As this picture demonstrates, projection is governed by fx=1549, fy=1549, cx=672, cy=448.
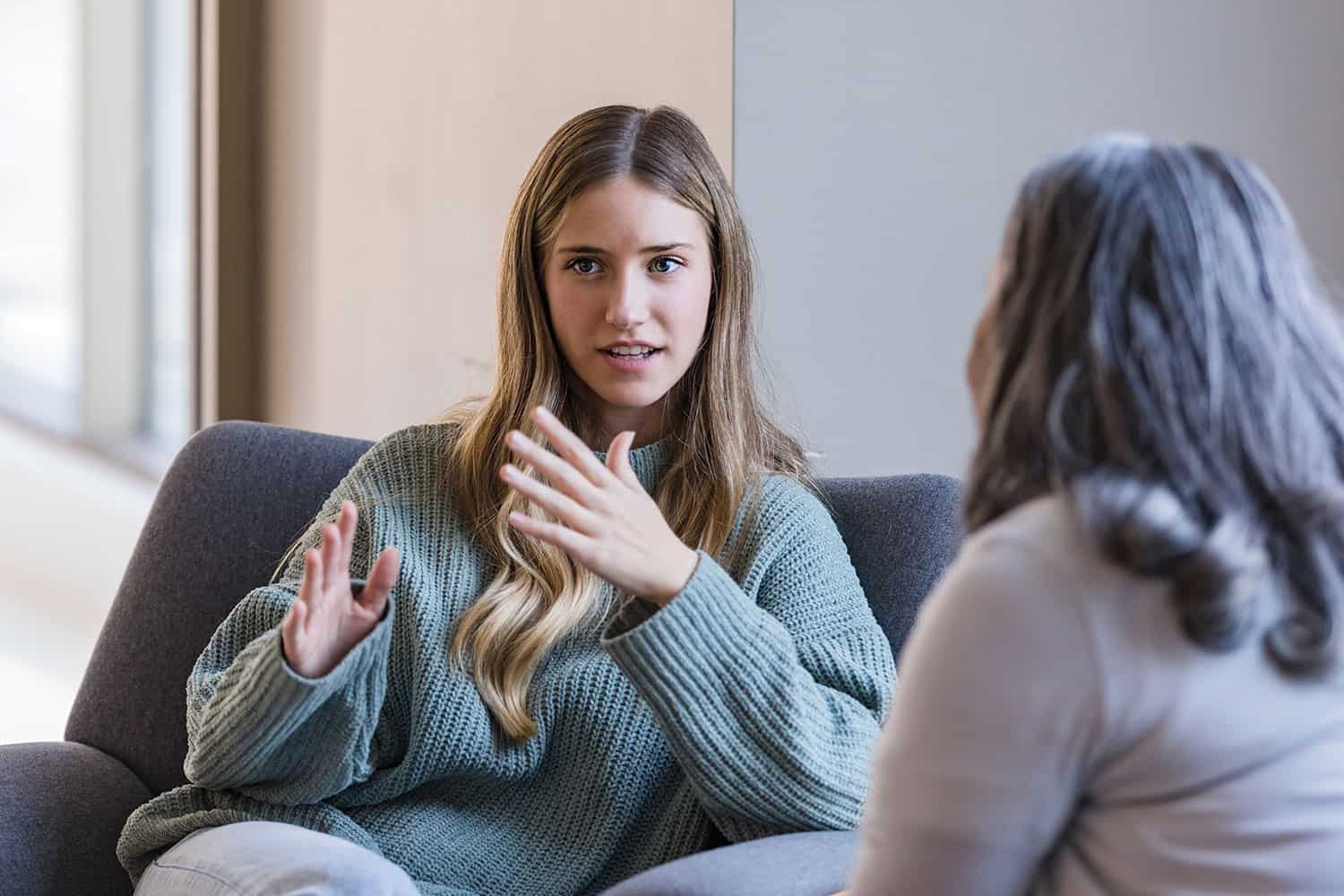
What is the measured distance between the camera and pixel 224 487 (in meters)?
1.71

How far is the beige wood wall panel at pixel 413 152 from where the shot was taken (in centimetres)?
217

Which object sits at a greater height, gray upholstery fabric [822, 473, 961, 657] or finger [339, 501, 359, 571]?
finger [339, 501, 359, 571]

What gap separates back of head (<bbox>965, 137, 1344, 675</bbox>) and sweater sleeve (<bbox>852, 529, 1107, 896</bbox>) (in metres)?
0.05

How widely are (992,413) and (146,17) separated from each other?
10.8 ft

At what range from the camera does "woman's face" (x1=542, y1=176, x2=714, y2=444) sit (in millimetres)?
1512

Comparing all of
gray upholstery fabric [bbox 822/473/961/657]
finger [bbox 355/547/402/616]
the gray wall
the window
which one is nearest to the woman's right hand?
finger [bbox 355/547/402/616]

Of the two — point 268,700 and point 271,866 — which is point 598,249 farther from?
point 271,866

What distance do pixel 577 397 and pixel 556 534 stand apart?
475 mm

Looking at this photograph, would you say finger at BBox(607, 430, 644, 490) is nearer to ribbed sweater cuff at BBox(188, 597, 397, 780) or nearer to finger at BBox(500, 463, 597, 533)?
finger at BBox(500, 463, 597, 533)

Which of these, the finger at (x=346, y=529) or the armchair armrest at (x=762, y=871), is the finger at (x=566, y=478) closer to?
the finger at (x=346, y=529)

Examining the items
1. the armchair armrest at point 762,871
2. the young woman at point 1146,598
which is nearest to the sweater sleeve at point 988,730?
the young woman at point 1146,598

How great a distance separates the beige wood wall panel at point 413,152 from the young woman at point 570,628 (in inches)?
18.7

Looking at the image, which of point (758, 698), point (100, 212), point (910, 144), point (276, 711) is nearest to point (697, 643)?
point (758, 698)

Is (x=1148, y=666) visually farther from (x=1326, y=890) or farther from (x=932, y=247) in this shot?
(x=932, y=247)
